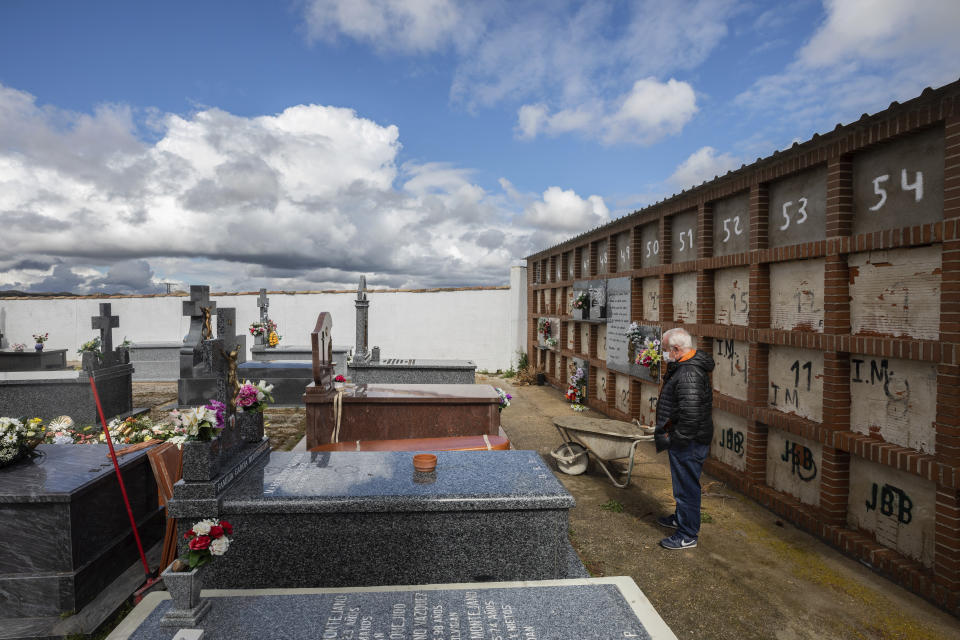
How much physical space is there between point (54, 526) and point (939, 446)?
642 cm

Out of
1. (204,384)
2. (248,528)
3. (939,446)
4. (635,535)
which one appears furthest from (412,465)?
(204,384)

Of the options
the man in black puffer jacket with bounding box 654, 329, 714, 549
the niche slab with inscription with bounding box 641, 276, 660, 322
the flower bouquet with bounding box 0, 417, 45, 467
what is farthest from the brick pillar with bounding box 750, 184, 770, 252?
the flower bouquet with bounding box 0, 417, 45, 467

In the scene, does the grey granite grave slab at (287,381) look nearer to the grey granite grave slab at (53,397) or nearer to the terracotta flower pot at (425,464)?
the grey granite grave slab at (53,397)

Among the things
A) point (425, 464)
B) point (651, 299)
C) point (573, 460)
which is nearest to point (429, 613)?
point (425, 464)

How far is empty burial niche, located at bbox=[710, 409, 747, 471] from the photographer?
21.0 ft

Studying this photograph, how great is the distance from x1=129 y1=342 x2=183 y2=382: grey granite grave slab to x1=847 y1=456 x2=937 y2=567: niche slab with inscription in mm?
16201

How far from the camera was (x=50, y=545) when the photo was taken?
11.6ft

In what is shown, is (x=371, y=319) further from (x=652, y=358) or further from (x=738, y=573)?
(x=738, y=573)

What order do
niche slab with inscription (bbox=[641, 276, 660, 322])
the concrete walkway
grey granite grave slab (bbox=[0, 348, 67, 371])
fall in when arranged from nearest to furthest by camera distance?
1. the concrete walkway
2. niche slab with inscription (bbox=[641, 276, 660, 322])
3. grey granite grave slab (bbox=[0, 348, 67, 371])

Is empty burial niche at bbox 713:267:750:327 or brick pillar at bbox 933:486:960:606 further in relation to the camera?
empty burial niche at bbox 713:267:750:327

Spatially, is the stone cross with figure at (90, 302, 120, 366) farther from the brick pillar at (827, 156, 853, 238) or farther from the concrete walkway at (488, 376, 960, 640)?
the brick pillar at (827, 156, 853, 238)

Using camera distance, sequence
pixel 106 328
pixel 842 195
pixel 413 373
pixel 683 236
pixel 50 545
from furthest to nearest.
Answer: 1. pixel 413 373
2. pixel 106 328
3. pixel 683 236
4. pixel 842 195
5. pixel 50 545

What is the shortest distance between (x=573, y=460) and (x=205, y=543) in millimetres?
4978

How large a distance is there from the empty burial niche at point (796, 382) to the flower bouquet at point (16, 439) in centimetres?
710
